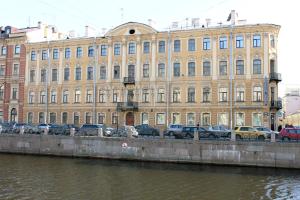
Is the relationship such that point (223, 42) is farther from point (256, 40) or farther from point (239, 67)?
point (256, 40)

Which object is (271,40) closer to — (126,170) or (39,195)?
(126,170)

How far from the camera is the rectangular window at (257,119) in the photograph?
39.0 meters

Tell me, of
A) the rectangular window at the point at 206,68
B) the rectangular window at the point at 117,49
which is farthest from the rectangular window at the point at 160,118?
the rectangular window at the point at 117,49

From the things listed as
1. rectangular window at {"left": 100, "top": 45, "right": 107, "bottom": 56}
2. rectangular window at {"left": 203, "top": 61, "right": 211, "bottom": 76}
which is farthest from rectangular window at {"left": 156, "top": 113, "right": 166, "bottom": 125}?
rectangular window at {"left": 100, "top": 45, "right": 107, "bottom": 56}

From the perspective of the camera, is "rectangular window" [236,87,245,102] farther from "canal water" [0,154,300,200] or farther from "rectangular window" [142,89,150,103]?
"canal water" [0,154,300,200]

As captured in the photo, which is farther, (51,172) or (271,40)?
(271,40)

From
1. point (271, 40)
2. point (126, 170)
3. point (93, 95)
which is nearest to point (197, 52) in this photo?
point (271, 40)

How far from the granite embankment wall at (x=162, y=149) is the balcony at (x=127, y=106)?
13.0 meters

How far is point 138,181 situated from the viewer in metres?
20.2

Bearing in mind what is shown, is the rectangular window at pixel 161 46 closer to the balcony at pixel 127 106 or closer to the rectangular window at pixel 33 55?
the balcony at pixel 127 106

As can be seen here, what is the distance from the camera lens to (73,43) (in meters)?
47.8

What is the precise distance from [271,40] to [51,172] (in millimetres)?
27973

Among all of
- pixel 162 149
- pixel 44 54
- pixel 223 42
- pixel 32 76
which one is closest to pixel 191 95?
pixel 223 42

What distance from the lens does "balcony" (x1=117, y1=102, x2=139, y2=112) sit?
1710 inches
